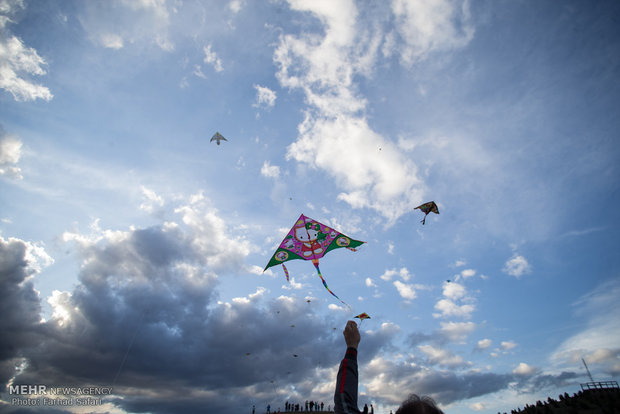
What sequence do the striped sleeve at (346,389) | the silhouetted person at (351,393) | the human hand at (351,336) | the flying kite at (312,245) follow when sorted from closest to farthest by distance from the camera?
the silhouetted person at (351,393), the striped sleeve at (346,389), the human hand at (351,336), the flying kite at (312,245)

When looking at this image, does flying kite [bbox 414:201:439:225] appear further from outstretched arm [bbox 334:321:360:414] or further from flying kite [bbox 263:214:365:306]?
outstretched arm [bbox 334:321:360:414]

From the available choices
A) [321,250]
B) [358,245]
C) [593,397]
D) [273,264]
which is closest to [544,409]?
[593,397]

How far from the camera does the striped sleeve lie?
265 cm

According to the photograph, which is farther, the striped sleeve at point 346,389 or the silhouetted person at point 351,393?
the striped sleeve at point 346,389

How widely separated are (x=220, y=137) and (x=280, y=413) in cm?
3313

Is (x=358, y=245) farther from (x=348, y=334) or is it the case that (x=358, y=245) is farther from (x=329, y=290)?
(x=348, y=334)

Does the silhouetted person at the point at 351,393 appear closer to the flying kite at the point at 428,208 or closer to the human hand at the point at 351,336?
the human hand at the point at 351,336

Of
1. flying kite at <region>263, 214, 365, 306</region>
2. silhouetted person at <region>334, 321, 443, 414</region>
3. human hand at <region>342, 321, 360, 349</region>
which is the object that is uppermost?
flying kite at <region>263, 214, 365, 306</region>

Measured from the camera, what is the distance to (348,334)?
10.9 feet

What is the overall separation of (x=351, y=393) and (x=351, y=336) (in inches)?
24.0

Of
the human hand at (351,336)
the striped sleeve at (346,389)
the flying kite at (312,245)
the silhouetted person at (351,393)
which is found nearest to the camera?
the silhouetted person at (351,393)

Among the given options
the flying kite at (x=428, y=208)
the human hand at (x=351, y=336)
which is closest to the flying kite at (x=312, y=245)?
the flying kite at (x=428, y=208)

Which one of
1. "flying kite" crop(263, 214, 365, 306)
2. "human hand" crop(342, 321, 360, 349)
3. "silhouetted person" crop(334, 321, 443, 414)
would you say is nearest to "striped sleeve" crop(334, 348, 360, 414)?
"silhouetted person" crop(334, 321, 443, 414)

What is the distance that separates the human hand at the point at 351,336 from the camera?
10.7ft
